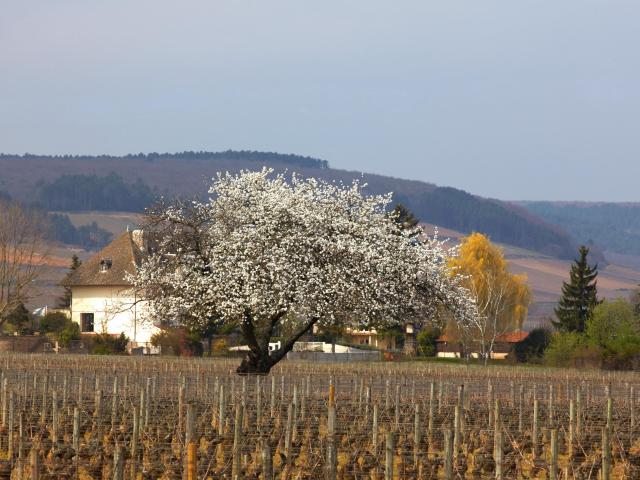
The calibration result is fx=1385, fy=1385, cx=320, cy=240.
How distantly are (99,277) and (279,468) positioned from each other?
85.4 m

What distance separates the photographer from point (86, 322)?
106375 mm

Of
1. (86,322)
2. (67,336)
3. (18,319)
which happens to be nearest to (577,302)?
(86,322)

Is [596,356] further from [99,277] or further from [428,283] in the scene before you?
[99,277]

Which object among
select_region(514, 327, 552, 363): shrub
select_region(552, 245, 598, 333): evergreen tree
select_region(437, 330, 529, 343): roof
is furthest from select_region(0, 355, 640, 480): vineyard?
select_region(437, 330, 529, 343): roof

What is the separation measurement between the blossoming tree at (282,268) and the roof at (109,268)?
169ft

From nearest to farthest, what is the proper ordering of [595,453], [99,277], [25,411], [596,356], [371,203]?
[595,453] < [25,411] < [371,203] < [596,356] < [99,277]

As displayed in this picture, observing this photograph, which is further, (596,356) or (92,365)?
(596,356)

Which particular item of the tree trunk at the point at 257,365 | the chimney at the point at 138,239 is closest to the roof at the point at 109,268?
the chimney at the point at 138,239

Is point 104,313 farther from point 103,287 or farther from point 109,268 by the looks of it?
point 109,268

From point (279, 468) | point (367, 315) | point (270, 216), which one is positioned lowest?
point (279, 468)

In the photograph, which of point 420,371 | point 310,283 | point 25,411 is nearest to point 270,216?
point 310,283

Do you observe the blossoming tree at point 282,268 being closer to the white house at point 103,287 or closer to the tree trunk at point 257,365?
the tree trunk at point 257,365

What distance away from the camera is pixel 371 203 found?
55719 mm

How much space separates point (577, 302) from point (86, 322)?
123ft
